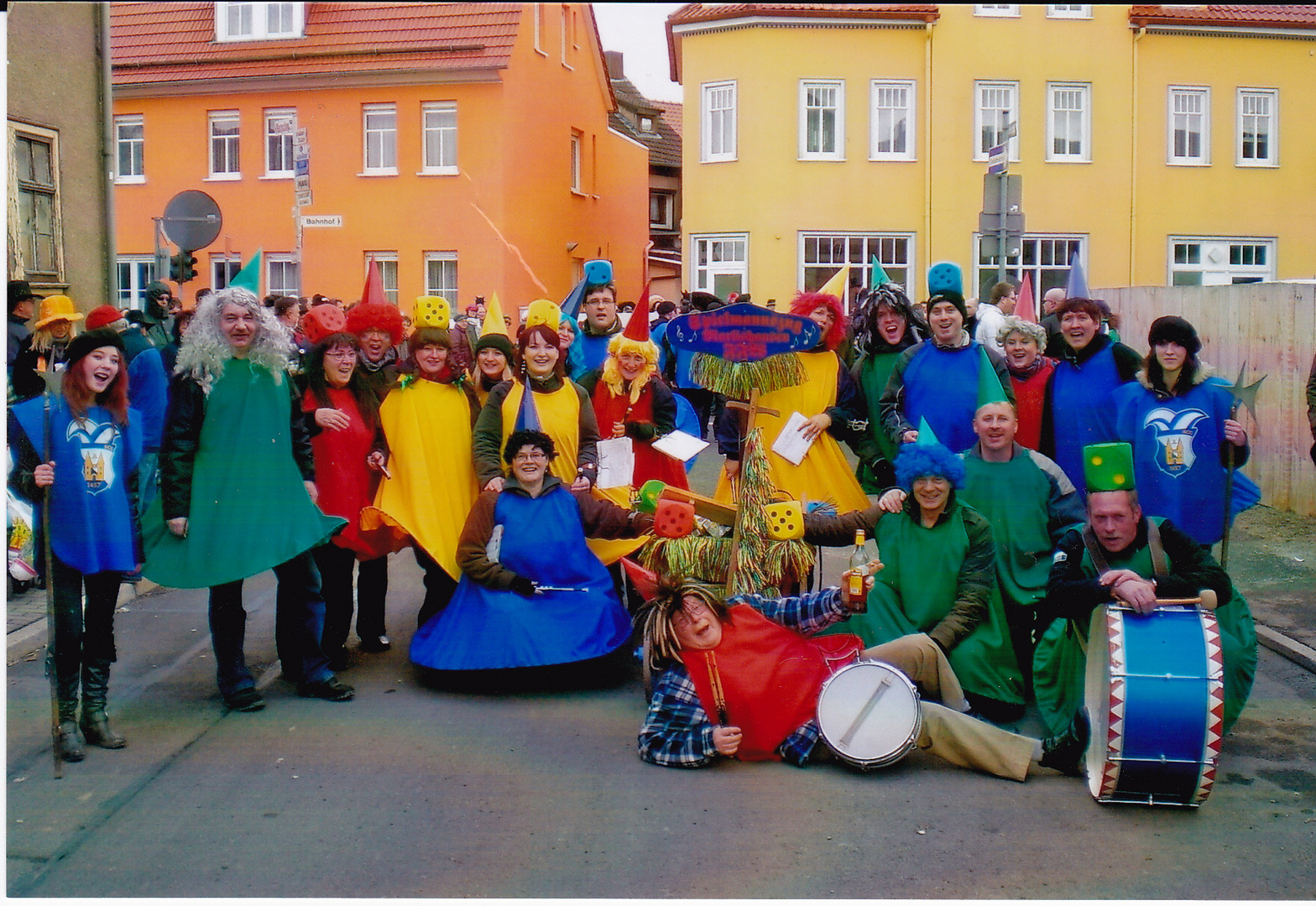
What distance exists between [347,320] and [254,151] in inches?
814

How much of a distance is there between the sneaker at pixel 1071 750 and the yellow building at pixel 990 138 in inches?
815

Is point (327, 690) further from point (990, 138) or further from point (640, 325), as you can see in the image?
Result: point (990, 138)

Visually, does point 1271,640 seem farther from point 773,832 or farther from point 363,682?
point 363,682

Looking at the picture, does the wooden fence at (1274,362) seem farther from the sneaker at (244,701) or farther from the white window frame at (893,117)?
the white window frame at (893,117)

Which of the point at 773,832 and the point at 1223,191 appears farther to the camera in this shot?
the point at 1223,191

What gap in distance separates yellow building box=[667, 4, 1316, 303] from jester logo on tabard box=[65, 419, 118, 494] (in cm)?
2068

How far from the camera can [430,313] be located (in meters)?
6.86

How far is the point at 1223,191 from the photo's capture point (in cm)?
2588

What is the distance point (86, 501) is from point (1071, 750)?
3.98 meters

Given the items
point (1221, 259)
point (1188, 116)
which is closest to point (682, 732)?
point (1188, 116)

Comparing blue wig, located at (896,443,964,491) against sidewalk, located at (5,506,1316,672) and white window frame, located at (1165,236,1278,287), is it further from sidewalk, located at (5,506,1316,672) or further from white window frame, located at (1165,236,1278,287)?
white window frame, located at (1165,236,1278,287)

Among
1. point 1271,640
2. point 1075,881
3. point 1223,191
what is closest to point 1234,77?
point 1223,191

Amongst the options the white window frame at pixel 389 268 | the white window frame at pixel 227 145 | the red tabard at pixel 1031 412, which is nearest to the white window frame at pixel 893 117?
the white window frame at pixel 389 268

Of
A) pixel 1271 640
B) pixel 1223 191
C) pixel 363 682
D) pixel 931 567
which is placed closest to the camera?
pixel 931 567
